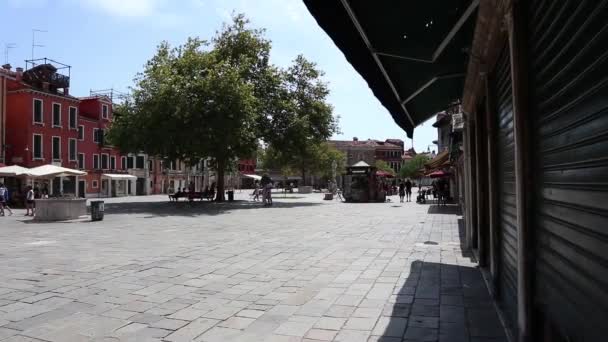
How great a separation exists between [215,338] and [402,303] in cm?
231

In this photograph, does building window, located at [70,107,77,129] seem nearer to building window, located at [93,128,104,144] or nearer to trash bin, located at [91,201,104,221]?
building window, located at [93,128,104,144]

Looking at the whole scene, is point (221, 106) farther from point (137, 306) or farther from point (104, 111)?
point (104, 111)

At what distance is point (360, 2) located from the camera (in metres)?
3.76

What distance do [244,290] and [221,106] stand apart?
64.2ft

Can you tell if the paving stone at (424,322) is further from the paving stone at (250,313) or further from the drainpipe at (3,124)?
the drainpipe at (3,124)

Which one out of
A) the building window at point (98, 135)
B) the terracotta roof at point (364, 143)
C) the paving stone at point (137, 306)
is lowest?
the paving stone at point (137, 306)

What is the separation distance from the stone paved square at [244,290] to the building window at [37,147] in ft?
106

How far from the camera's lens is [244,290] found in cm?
633

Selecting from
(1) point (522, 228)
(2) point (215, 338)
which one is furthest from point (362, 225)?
(1) point (522, 228)

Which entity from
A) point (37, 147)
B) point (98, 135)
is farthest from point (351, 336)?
point (98, 135)

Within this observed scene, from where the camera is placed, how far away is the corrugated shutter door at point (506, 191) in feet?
13.6

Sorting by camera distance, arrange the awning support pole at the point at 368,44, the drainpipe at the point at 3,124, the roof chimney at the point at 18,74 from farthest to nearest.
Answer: the roof chimney at the point at 18,74 < the drainpipe at the point at 3,124 < the awning support pole at the point at 368,44

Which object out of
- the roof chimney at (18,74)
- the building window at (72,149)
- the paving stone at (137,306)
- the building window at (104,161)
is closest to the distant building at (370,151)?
the building window at (104,161)

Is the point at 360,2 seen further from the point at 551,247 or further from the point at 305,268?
the point at 305,268
